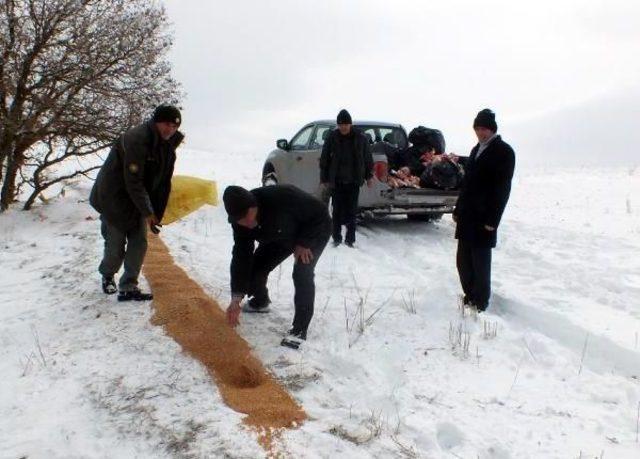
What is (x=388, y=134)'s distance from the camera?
30.9 ft

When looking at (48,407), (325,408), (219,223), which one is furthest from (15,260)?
(325,408)

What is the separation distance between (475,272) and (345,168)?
267 centimetres

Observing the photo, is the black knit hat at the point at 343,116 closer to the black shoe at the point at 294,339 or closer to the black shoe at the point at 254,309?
the black shoe at the point at 254,309

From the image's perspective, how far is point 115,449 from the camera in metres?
2.91

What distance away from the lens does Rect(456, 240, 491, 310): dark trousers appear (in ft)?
16.9

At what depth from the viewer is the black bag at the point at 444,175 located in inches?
327

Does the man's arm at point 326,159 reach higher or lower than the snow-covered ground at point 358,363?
higher

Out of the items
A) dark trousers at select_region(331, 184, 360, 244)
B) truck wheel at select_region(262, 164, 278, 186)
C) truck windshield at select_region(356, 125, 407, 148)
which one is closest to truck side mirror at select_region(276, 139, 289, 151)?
truck wheel at select_region(262, 164, 278, 186)

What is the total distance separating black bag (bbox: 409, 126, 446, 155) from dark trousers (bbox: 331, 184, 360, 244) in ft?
6.94

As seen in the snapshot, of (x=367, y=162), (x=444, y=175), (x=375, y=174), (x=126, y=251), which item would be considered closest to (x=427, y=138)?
(x=444, y=175)

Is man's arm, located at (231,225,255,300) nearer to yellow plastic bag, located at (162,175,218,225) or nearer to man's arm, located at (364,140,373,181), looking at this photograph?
yellow plastic bag, located at (162,175,218,225)

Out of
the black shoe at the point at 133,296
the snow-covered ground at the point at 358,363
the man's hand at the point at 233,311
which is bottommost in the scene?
the snow-covered ground at the point at 358,363

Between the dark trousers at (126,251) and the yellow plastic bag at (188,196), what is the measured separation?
1124 millimetres

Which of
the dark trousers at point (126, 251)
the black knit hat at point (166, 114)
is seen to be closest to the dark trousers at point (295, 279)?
the dark trousers at point (126, 251)
